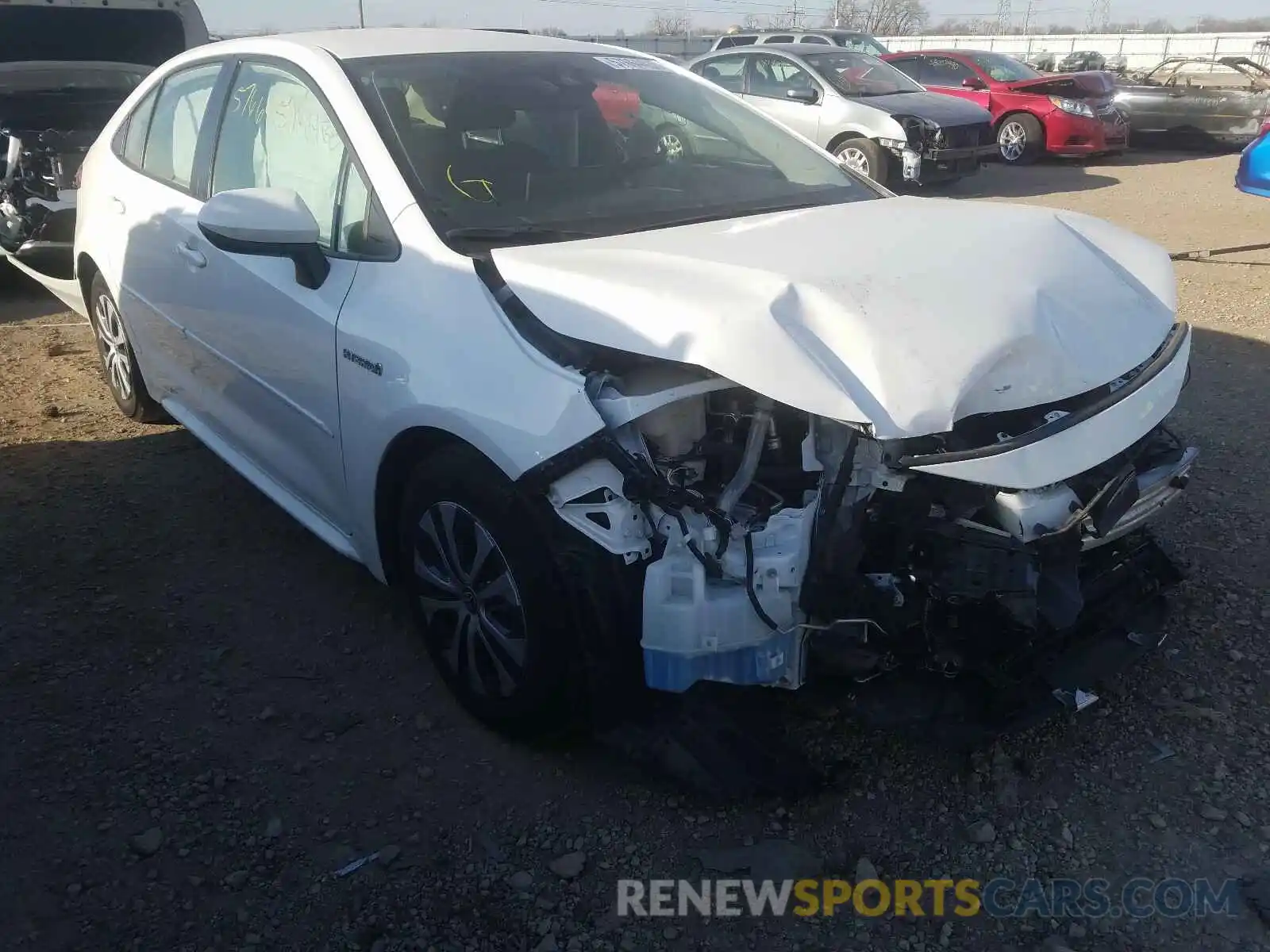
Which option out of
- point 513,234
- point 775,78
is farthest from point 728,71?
point 513,234

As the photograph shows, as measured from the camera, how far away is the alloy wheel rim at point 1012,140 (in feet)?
45.8

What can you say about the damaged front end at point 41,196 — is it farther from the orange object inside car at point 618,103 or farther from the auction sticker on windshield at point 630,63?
the orange object inside car at point 618,103

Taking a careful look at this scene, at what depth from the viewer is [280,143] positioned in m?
3.44

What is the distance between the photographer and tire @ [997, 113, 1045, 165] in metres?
13.8

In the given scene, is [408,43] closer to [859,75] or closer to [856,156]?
[856,156]

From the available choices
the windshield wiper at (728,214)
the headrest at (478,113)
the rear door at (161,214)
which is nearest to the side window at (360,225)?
the headrest at (478,113)

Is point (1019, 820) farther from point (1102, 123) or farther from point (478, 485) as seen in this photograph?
point (1102, 123)

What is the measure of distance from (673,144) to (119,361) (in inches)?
115

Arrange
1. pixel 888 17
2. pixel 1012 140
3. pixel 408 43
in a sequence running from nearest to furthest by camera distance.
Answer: pixel 408 43
pixel 1012 140
pixel 888 17

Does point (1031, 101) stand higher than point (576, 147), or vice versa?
point (576, 147)

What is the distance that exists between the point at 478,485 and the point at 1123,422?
5.05ft

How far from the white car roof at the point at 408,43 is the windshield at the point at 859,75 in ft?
26.2

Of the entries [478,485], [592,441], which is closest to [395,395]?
[478,485]

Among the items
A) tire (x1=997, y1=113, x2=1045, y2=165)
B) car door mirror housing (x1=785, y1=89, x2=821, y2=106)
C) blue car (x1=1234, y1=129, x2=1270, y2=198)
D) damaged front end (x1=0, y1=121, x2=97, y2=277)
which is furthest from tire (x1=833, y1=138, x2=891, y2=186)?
damaged front end (x1=0, y1=121, x2=97, y2=277)
